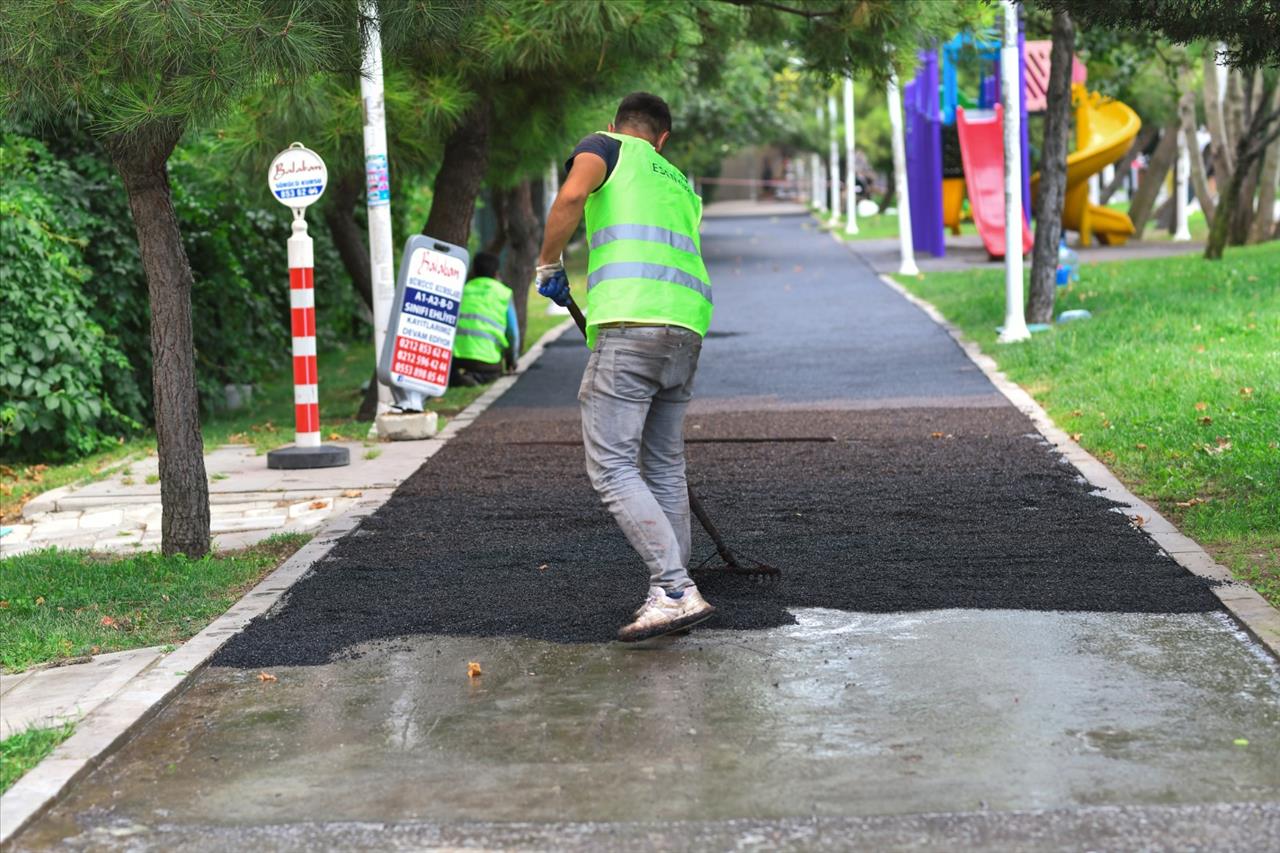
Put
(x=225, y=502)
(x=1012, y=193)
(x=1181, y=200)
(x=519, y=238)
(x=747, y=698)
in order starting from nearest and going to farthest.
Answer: (x=747, y=698) → (x=225, y=502) → (x=1012, y=193) → (x=519, y=238) → (x=1181, y=200)

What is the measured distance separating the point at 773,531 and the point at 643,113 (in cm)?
239

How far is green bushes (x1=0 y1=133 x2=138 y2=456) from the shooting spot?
11.0 metres

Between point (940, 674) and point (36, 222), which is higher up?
point (36, 222)

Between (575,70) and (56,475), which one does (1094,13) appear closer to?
(575,70)

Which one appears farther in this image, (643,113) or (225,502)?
(225,502)

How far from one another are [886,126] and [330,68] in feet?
143

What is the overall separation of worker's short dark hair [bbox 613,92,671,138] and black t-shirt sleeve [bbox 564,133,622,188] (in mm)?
189

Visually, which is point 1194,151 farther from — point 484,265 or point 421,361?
point 421,361

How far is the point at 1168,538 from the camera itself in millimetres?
7125

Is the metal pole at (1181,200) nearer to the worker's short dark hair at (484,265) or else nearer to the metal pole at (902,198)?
the metal pole at (902,198)

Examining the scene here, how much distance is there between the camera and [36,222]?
11.2 metres

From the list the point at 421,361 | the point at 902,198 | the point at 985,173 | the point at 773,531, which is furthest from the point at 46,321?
the point at 985,173

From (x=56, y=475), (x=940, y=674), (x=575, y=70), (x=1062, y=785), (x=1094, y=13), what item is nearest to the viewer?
(x=1062, y=785)

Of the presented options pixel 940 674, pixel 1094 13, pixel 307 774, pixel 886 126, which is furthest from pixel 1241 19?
pixel 886 126
